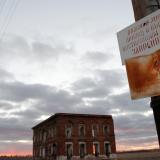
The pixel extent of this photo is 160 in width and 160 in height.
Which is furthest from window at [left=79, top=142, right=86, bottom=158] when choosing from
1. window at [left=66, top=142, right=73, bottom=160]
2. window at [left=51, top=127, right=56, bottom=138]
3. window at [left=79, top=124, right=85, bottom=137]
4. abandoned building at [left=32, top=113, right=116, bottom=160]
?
window at [left=51, top=127, right=56, bottom=138]

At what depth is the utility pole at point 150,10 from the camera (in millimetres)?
3920

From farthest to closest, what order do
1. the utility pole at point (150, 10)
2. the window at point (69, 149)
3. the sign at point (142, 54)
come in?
the window at point (69, 149) < the sign at point (142, 54) < the utility pole at point (150, 10)

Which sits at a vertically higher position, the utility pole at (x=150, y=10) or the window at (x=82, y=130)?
the window at (x=82, y=130)

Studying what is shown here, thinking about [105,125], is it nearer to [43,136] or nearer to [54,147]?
[54,147]

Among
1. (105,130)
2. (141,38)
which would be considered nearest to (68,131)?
(105,130)

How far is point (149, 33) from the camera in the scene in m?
4.14

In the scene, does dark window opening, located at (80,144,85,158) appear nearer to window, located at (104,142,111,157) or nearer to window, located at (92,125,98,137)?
window, located at (92,125,98,137)

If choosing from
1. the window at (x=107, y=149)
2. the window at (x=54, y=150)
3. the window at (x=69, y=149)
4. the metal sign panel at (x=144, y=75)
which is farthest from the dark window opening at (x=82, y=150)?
the metal sign panel at (x=144, y=75)

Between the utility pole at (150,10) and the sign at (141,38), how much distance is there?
0.83 feet

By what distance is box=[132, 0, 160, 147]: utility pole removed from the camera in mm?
3920

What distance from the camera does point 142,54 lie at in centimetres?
428

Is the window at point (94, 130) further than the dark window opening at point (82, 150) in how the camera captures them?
Yes

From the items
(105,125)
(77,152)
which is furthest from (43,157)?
(105,125)

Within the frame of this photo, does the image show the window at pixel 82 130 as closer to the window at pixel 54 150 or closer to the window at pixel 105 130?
the window at pixel 105 130
